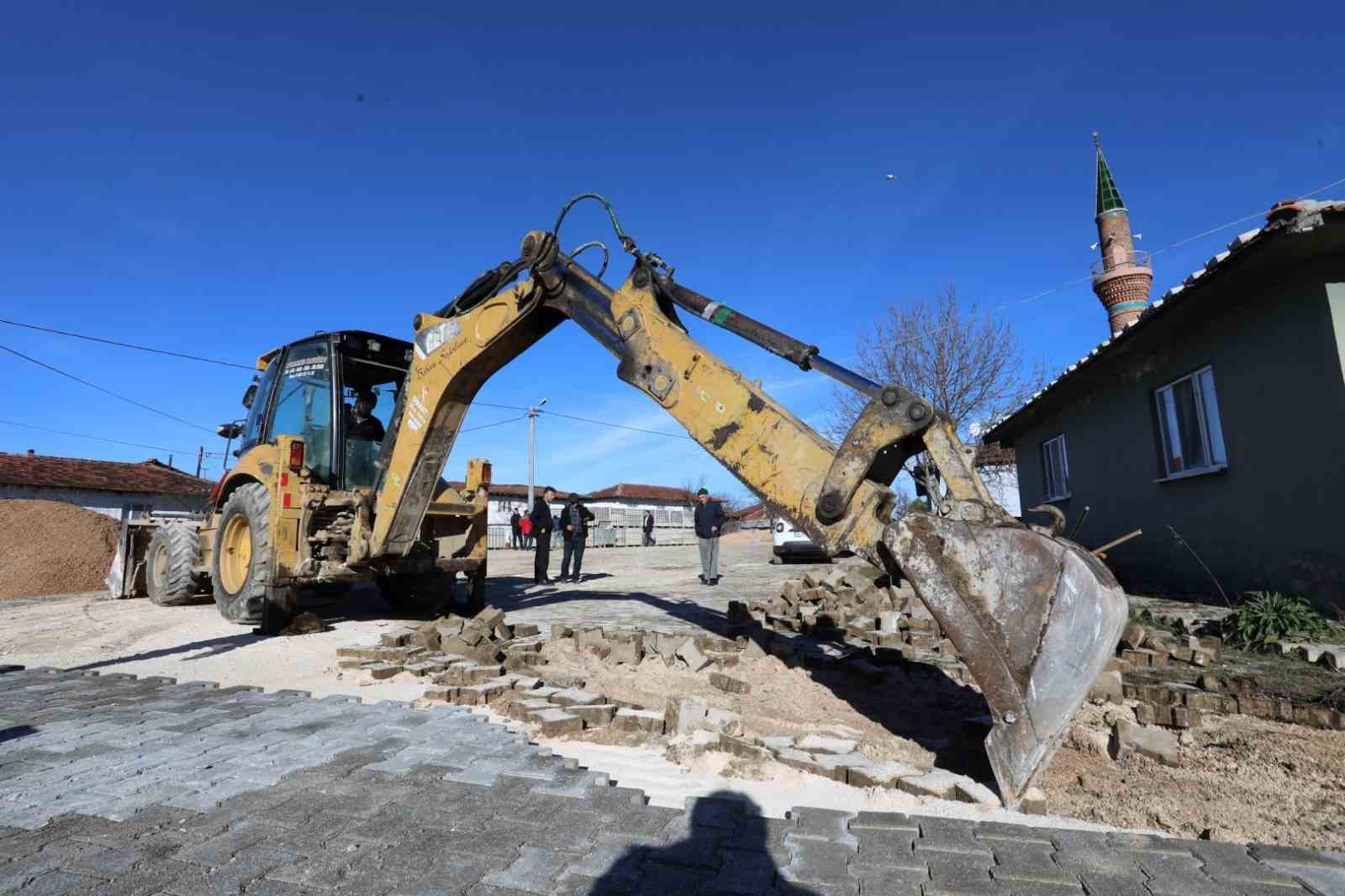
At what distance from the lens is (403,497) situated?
6.80 metres

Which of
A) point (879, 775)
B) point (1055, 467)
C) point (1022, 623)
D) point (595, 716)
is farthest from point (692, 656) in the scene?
point (1055, 467)

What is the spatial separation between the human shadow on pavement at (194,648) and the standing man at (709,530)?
7.13m

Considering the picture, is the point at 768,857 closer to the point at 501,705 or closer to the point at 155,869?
the point at 155,869

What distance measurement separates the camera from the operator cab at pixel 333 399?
7.73 metres

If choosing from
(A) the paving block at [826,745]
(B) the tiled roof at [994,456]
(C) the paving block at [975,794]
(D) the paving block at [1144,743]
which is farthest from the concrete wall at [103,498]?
(D) the paving block at [1144,743]

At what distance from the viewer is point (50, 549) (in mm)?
14898

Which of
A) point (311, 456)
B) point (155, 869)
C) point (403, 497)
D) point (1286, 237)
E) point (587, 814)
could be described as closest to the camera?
point (155, 869)

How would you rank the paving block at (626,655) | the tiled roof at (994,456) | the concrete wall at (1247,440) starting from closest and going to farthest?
the paving block at (626,655) → the concrete wall at (1247,440) → the tiled roof at (994,456)

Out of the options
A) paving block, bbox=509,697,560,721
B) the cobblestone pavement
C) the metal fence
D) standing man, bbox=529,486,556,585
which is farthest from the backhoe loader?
the metal fence

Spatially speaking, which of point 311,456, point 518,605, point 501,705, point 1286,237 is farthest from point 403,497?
point 1286,237

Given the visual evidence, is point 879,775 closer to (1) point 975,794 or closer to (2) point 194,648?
(1) point 975,794

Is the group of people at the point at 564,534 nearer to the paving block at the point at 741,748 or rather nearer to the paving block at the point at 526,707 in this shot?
the paving block at the point at 526,707

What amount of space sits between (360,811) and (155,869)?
673 mm

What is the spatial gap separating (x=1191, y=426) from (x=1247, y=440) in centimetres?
140
